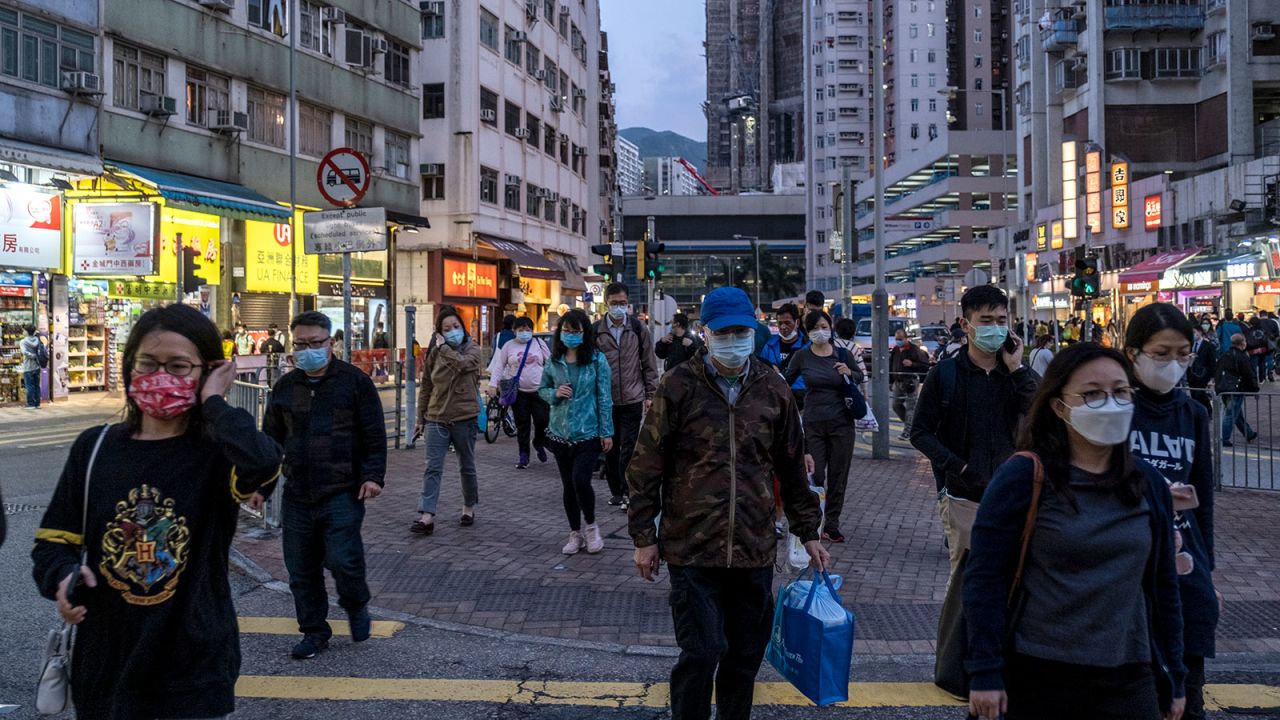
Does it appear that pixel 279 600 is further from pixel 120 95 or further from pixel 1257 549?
pixel 120 95

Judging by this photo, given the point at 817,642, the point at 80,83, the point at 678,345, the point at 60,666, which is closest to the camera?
the point at 60,666

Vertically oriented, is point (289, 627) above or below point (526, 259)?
below

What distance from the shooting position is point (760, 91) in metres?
179

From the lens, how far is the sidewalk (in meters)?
6.38

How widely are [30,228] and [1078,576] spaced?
913 inches

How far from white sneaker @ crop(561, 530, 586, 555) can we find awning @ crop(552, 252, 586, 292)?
40741 millimetres

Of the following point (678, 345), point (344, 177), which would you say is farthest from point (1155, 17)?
point (344, 177)

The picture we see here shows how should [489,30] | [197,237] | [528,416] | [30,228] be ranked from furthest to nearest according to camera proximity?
[489,30] < [197,237] < [30,228] < [528,416]

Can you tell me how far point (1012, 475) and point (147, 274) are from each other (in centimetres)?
2272

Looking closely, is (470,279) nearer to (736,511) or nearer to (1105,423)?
(736,511)

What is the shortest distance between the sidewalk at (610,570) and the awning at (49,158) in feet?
44.3

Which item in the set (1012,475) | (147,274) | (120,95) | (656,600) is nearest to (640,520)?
(1012,475)

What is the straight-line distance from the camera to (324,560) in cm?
596

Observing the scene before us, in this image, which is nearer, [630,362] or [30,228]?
[630,362]
